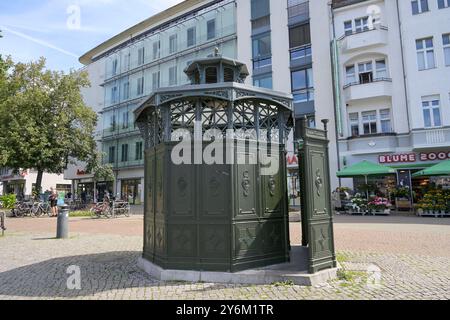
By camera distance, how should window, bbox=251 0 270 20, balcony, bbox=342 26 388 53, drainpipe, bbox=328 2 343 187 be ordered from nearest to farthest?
balcony, bbox=342 26 388 53
drainpipe, bbox=328 2 343 187
window, bbox=251 0 270 20

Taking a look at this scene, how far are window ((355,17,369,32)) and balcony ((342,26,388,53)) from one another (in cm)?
108

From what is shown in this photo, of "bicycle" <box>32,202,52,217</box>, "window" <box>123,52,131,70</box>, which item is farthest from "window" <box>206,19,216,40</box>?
"bicycle" <box>32,202,52,217</box>

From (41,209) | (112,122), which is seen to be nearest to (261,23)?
(112,122)

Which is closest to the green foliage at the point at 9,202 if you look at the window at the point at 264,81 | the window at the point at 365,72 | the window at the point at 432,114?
the window at the point at 264,81

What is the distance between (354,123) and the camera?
24.9 m

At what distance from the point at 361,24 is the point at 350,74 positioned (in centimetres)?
364

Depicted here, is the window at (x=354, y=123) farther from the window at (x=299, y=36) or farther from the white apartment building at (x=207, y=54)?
the window at (x=299, y=36)

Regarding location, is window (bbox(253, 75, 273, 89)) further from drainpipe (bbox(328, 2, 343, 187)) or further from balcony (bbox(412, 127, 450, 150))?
balcony (bbox(412, 127, 450, 150))

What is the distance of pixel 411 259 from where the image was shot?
7895mm

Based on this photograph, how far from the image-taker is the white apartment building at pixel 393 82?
21.9 meters

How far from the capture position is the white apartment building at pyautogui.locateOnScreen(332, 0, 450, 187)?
2188 centimetres
